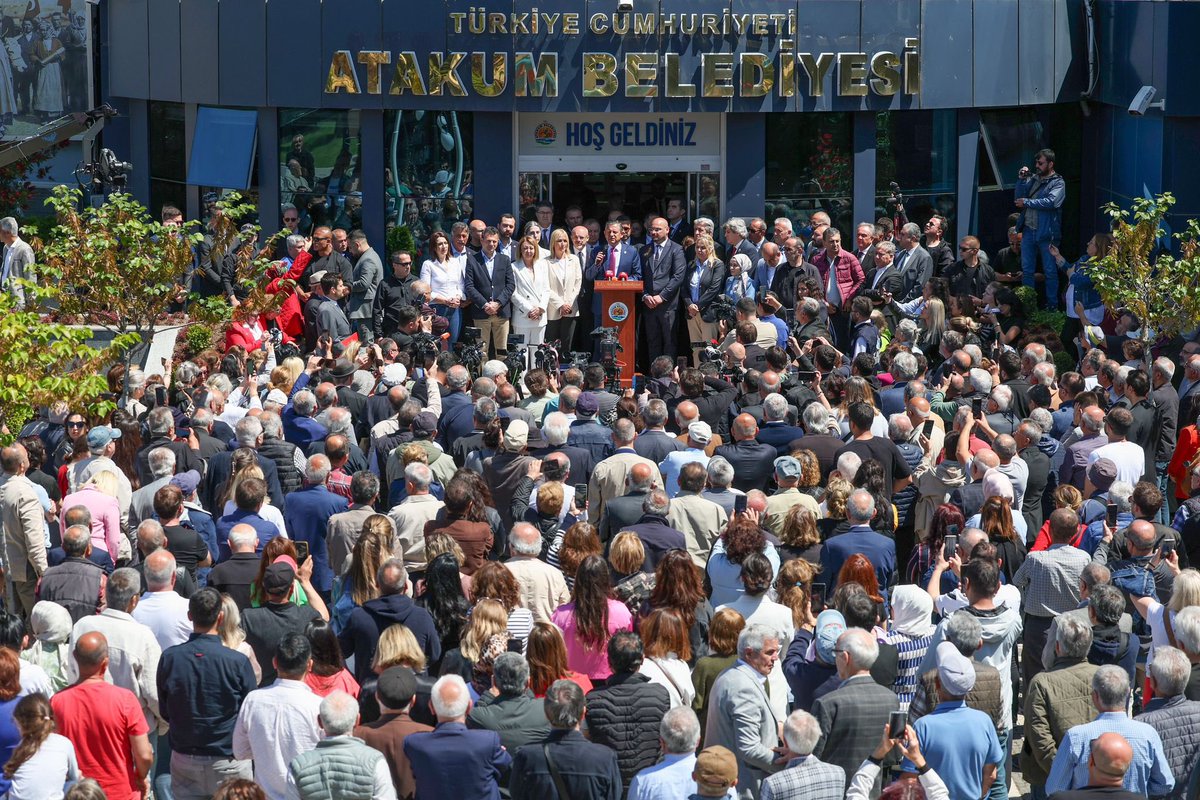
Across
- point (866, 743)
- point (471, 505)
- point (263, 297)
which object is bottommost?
point (866, 743)

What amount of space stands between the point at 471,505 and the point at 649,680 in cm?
265

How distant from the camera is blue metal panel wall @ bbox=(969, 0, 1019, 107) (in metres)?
21.8

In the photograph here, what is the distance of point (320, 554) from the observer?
1171 cm

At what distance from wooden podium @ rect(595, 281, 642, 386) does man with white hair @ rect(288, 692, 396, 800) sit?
38.4 ft

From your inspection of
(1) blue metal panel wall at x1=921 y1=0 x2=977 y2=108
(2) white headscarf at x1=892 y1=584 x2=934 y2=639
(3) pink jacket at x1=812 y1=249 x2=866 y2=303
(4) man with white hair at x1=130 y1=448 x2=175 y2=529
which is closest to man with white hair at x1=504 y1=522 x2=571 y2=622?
(2) white headscarf at x1=892 y1=584 x2=934 y2=639

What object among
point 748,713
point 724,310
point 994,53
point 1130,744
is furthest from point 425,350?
point 994,53

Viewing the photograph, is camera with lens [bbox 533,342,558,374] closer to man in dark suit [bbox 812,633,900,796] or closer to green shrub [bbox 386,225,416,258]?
green shrub [bbox 386,225,416,258]

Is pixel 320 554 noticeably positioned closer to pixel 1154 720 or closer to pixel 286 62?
pixel 1154 720

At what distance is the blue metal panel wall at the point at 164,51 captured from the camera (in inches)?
891

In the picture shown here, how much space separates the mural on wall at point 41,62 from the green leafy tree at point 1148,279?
1413 centimetres

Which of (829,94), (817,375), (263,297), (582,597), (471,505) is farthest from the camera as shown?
(829,94)

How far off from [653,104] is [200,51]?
Result: 19.1 ft

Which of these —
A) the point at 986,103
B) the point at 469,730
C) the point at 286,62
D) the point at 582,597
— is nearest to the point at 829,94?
the point at 986,103

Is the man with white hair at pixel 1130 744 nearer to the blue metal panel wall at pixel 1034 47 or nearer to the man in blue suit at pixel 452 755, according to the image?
the man in blue suit at pixel 452 755
